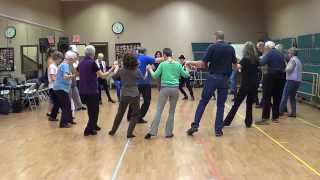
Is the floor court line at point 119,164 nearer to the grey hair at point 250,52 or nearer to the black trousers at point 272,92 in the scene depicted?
the grey hair at point 250,52

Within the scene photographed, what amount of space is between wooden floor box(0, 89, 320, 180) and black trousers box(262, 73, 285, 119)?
398 mm

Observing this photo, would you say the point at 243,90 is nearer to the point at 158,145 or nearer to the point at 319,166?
the point at 158,145

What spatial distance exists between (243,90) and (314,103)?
4928 mm

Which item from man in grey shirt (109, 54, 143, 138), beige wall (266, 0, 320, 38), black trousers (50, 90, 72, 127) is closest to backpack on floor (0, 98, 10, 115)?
black trousers (50, 90, 72, 127)

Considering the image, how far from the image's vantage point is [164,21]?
21.7 m

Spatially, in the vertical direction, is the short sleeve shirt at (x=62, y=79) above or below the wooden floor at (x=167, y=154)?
above

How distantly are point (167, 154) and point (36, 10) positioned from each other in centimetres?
1272

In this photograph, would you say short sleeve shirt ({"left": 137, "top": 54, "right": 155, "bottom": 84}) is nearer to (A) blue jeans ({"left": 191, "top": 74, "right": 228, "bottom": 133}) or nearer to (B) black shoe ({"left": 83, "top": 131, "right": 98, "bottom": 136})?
(B) black shoe ({"left": 83, "top": 131, "right": 98, "bottom": 136})

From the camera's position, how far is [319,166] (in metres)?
5.76

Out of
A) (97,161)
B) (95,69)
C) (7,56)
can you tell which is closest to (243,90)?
(95,69)

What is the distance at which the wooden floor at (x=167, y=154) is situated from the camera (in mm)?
5574

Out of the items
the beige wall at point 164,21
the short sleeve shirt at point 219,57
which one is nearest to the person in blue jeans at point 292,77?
the short sleeve shirt at point 219,57

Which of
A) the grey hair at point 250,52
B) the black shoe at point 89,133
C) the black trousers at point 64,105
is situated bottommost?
the black shoe at point 89,133

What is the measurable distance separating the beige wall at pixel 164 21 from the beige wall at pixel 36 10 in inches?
43.4
